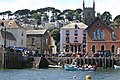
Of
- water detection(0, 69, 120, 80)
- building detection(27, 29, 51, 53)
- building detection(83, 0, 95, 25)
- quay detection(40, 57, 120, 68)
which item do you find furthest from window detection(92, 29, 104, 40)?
building detection(83, 0, 95, 25)

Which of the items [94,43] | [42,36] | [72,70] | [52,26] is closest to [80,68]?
[72,70]

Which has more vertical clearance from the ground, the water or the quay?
the quay

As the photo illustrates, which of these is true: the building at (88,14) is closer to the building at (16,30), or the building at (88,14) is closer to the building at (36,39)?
the building at (36,39)

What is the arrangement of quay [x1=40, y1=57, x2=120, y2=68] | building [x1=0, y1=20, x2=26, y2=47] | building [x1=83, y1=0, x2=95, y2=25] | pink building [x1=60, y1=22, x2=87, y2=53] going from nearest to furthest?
1. quay [x1=40, y1=57, x2=120, y2=68]
2. building [x1=0, y1=20, x2=26, y2=47]
3. pink building [x1=60, y1=22, x2=87, y2=53]
4. building [x1=83, y1=0, x2=95, y2=25]

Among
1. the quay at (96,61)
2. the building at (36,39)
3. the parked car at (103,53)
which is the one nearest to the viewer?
the quay at (96,61)

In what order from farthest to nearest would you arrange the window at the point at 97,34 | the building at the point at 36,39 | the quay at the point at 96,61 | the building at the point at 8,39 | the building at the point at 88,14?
the building at the point at 88,14 → the building at the point at 36,39 → the window at the point at 97,34 → the building at the point at 8,39 → the quay at the point at 96,61

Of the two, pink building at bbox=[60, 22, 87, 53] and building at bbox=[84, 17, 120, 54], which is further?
pink building at bbox=[60, 22, 87, 53]

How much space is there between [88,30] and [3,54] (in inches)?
1340

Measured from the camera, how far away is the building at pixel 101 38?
364ft

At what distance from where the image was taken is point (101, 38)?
11162 cm

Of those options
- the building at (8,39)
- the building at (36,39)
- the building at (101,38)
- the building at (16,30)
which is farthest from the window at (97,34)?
the building at (36,39)

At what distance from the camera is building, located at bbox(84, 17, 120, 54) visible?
110938mm

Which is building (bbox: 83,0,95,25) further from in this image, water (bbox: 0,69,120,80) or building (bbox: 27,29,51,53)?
water (bbox: 0,69,120,80)

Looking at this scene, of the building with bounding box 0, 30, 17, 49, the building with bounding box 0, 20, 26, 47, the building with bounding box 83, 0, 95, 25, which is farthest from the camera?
the building with bounding box 83, 0, 95, 25
